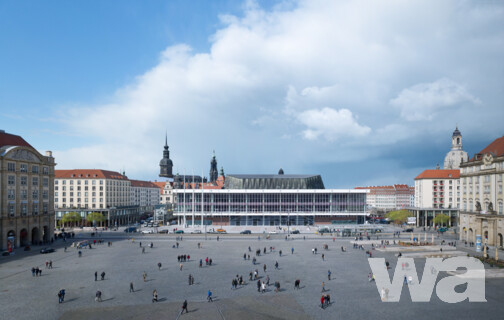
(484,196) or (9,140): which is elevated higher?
(9,140)

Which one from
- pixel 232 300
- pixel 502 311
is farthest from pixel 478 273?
pixel 232 300

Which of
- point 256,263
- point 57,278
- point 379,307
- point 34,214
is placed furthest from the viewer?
point 34,214

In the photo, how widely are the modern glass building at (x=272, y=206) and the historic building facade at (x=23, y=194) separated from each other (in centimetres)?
4923

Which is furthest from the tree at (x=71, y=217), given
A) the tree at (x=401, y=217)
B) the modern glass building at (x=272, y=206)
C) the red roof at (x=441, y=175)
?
the red roof at (x=441, y=175)

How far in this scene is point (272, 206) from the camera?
404ft

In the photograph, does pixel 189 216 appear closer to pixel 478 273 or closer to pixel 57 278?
pixel 57 278

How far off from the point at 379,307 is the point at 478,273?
21.0 m

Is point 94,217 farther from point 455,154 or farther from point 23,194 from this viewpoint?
point 455,154

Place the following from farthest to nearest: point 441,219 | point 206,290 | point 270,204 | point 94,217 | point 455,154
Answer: point 455,154 < point 270,204 < point 441,219 < point 94,217 < point 206,290

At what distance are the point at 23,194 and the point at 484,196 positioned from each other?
9297 centimetres

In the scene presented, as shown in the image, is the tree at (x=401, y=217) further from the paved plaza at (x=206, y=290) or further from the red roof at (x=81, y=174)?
the red roof at (x=81, y=174)

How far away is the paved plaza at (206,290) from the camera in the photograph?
2938cm

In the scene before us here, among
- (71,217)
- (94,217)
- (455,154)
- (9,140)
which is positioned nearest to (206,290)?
(9,140)

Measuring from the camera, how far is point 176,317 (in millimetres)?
28391
